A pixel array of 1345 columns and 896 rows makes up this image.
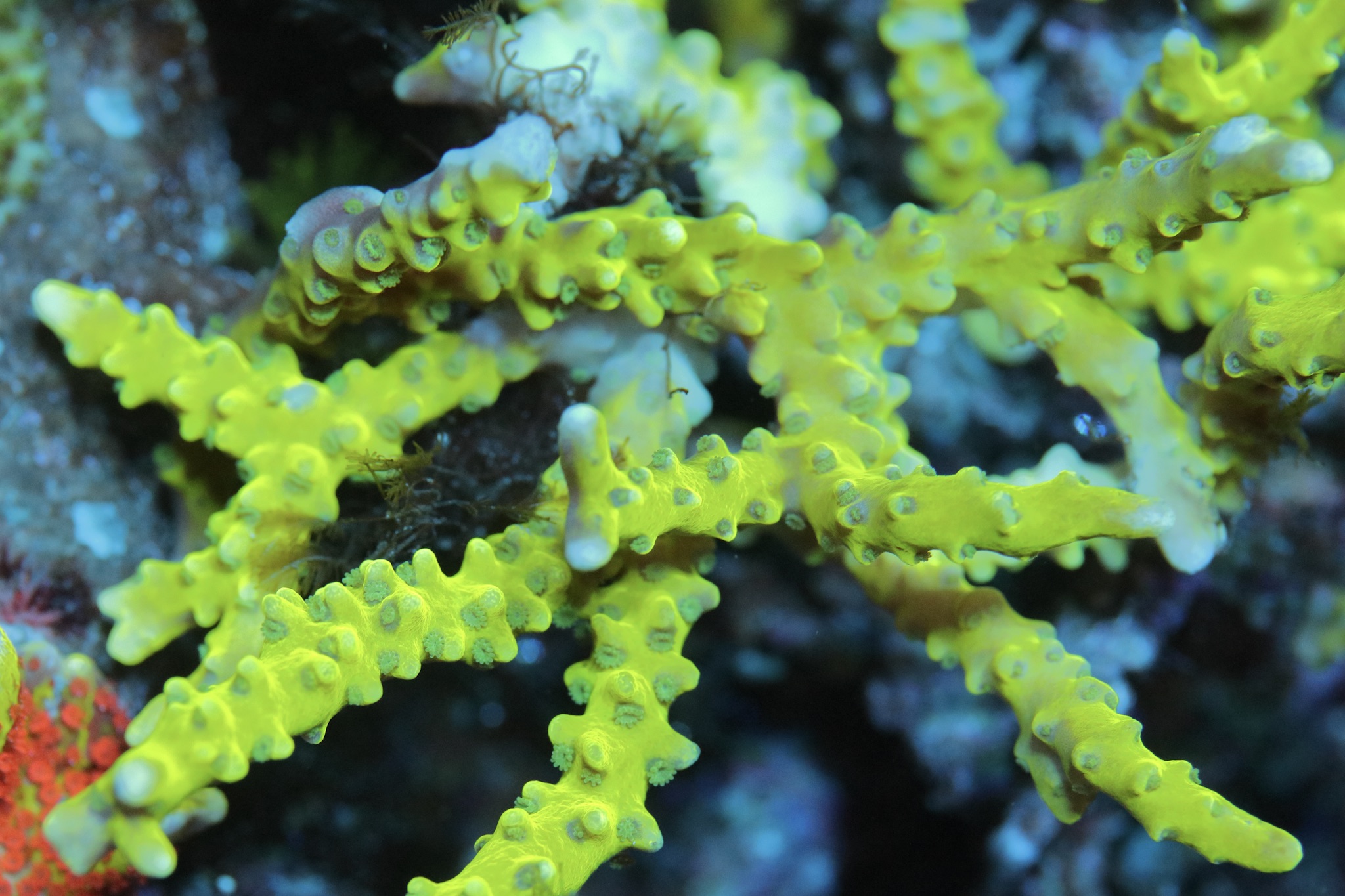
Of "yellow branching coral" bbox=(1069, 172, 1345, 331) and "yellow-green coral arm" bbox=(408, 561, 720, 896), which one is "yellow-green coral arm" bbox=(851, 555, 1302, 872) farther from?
"yellow branching coral" bbox=(1069, 172, 1345, 331)

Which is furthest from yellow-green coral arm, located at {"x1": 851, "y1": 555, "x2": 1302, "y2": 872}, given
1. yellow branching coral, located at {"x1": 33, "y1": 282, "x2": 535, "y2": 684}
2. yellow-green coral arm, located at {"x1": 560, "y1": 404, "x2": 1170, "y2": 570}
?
yellow branching coral, located at {"x1": 33, "y1": 282, "x2": 535, "y2": 684}

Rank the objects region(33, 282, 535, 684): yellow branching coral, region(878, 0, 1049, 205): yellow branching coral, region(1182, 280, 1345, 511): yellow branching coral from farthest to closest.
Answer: region(878, 0, 1049, 205): yellow branching coral
region(33, 282, 535, 684): yellow branching coral
region(1182, 280, 1345, 511): yellow branching coral

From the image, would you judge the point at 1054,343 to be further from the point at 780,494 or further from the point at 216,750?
the point at 216,750

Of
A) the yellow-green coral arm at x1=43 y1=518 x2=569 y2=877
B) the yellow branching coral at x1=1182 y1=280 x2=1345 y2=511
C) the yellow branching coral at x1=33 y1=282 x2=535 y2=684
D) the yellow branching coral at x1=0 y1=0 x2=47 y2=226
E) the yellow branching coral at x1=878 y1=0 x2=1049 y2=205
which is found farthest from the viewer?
the yellow branching coral at x1=878 y1=0 x2=1049 y2=205

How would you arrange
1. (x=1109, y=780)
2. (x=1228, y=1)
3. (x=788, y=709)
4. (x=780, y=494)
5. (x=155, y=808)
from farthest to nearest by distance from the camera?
(x=788, y=709), (x=1228, y=1), (x=780, y=494), (x=1109, y=780), (x=155, y=808)

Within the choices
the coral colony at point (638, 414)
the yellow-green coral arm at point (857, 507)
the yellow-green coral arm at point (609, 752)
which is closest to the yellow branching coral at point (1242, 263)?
the coral colony at point (638, 414)

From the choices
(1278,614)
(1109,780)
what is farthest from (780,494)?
(1278,614)

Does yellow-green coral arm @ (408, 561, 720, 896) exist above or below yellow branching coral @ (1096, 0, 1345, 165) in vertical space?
below
